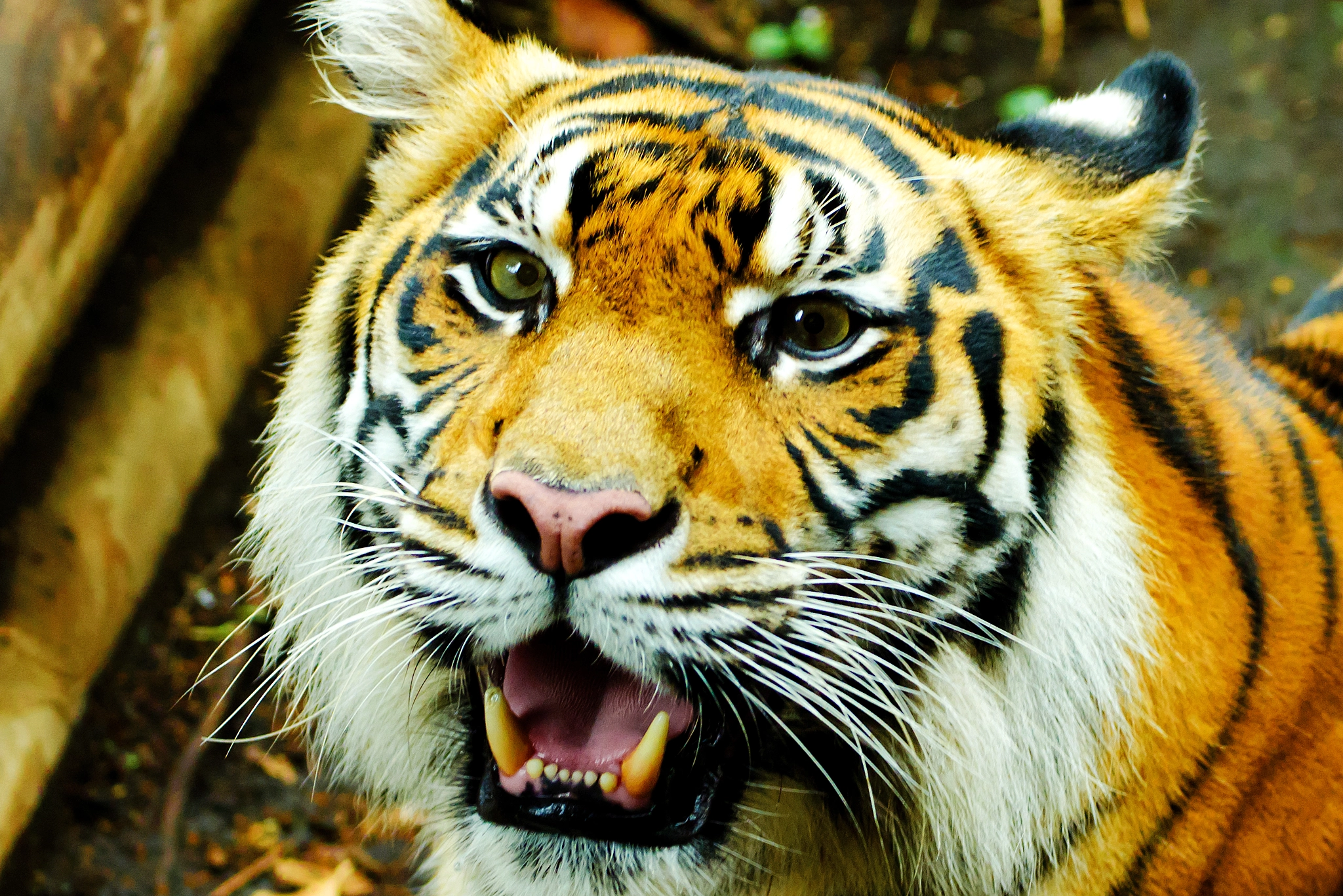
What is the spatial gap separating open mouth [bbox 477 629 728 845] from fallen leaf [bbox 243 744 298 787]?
4.29 ft

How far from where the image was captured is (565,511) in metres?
1.06

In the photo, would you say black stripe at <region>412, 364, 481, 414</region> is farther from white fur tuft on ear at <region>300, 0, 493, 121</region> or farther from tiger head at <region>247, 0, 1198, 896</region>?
white fur tuft on ear at <region>300, 0, 493, 121</region>

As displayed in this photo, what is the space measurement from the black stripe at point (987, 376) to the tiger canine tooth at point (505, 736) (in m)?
0.56

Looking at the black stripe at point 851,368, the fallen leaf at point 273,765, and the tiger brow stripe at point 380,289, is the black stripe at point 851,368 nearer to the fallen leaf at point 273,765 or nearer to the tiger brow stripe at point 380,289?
the tiger brow stripe at point 380,289

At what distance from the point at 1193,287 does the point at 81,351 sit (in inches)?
116

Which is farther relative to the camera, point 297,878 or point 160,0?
point 297,878

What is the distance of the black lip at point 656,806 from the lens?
126cm

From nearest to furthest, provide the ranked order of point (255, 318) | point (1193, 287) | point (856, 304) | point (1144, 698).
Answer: point (856, 304) → point (1144, 698) → point (255, 318) → point (1193, 287)

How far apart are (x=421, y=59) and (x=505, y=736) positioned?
902mm

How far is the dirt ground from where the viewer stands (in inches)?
88.4

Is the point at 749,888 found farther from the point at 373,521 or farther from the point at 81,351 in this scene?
the point at 81,351

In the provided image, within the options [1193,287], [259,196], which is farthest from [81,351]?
[1193,287]

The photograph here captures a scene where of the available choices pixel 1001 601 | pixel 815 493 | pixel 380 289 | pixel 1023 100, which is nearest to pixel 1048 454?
pixel 1001 601

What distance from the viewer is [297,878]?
2289 mm
